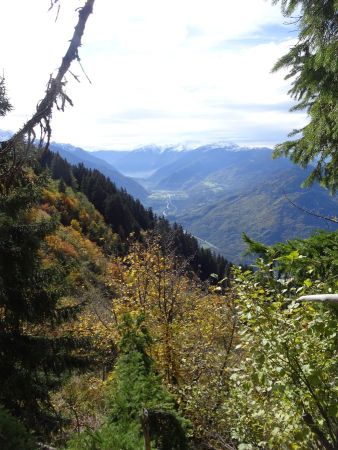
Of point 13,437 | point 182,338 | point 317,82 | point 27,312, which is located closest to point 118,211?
point 182,338

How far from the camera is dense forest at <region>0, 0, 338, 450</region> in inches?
147

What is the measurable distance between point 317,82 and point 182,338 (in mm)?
7570

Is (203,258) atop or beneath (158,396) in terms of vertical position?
beneath

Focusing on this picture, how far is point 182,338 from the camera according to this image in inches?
448

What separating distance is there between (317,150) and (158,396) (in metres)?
4.54

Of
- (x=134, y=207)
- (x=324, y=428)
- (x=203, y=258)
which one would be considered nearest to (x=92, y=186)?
A: (x=134, y=207)

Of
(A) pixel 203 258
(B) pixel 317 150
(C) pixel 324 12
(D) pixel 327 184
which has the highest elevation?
(C) pixel 324 12

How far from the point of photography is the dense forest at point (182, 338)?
373 cm

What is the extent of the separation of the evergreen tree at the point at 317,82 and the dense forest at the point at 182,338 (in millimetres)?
22

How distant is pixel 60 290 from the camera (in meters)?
9.22

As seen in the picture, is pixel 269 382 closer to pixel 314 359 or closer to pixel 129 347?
pixel 314 359

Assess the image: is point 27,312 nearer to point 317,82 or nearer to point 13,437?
point 13,437

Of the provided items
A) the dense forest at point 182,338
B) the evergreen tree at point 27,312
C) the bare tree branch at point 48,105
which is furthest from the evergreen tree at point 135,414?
the bare tree branch at point 48,105

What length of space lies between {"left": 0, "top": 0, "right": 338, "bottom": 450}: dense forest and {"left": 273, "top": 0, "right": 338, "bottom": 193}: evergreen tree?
2cm
